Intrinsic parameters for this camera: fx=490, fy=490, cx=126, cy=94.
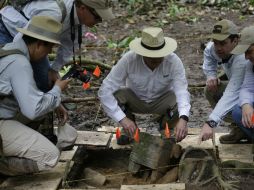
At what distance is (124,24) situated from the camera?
11.7m

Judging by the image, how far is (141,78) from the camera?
5016 millimetres

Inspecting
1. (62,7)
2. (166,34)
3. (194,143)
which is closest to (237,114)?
(194,143)

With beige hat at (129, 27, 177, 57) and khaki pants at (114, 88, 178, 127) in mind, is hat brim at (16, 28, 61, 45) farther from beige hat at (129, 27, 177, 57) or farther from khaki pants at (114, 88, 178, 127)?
khaki pants at (114, 88, 178, 127)

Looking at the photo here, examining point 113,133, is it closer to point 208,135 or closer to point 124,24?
point 208,135

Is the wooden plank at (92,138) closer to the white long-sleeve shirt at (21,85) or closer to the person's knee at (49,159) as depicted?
the person's knee at (49,159)

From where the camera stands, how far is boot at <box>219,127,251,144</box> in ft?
16.9

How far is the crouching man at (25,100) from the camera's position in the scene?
4059 millimetres

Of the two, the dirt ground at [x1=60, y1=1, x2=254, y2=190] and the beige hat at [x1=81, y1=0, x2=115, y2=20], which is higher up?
the beige hat at [x1=81, y1=0, x2=115, y2=20]

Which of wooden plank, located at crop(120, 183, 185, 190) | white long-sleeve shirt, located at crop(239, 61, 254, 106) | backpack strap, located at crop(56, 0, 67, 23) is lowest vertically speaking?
wooden plank, located at crop(120, 183, 185, 190)

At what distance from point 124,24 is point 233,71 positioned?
6955mm

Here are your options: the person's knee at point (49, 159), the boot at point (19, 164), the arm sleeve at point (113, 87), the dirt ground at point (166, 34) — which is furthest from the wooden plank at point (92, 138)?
the boot at point (19, 164)

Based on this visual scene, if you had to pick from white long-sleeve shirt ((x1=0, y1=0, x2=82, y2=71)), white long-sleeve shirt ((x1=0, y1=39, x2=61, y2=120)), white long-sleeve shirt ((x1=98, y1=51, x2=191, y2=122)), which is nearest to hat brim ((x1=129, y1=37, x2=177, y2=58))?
white long-sleeve shirt ((x1=98, y1=51, x2=191, y2=122))

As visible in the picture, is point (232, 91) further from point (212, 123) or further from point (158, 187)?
point (158, 187)

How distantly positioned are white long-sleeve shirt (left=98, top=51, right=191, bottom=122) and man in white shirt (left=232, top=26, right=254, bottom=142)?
1.70ft
